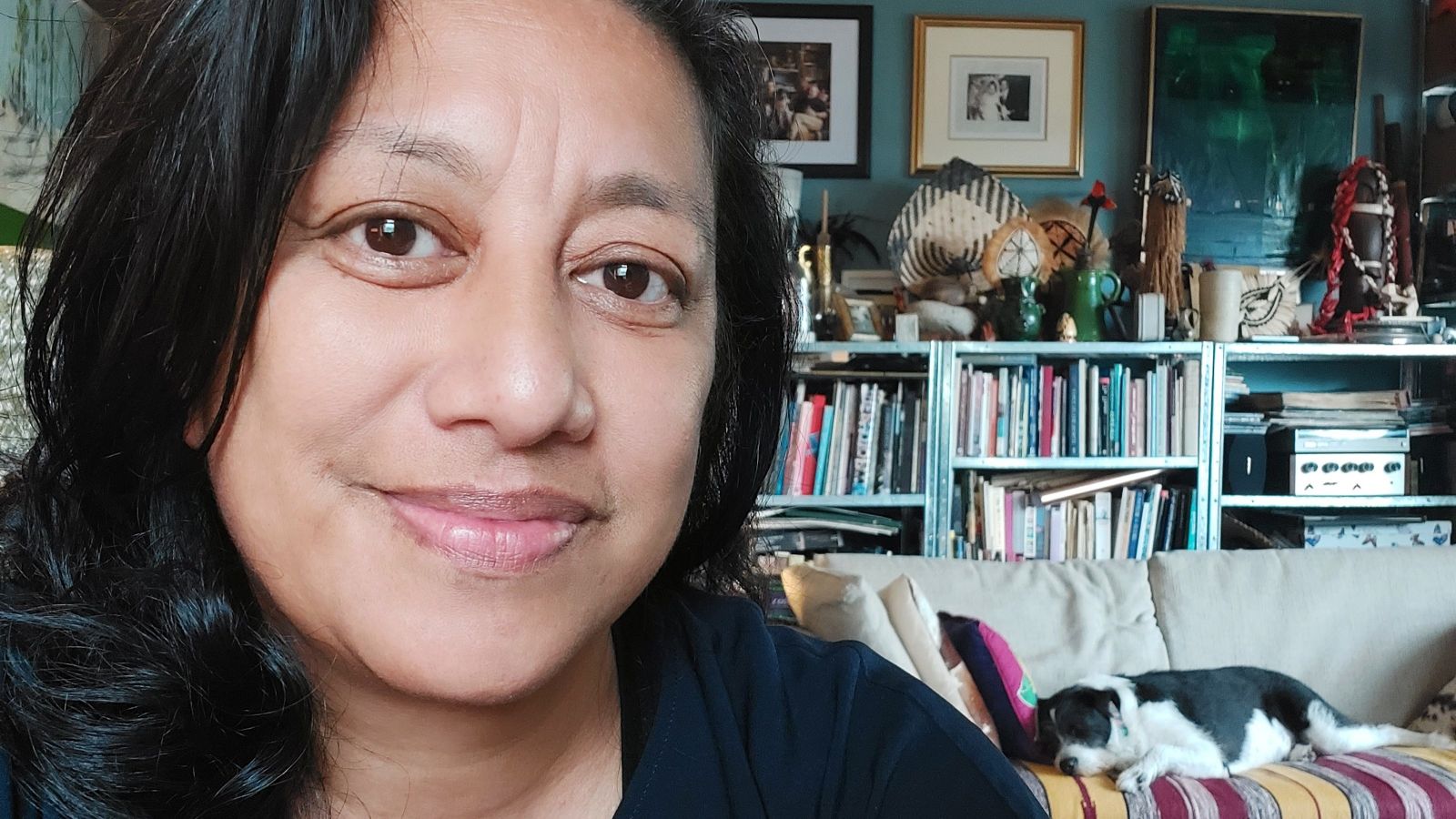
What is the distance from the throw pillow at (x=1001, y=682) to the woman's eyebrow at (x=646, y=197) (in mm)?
1722

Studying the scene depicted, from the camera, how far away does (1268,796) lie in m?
2.16

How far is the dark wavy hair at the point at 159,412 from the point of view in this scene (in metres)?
0.58

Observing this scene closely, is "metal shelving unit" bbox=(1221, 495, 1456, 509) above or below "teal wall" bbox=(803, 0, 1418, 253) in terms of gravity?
below

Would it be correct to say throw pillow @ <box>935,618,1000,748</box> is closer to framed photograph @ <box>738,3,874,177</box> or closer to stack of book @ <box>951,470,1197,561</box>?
stack of book @ <box>951,470,1197,561</box>

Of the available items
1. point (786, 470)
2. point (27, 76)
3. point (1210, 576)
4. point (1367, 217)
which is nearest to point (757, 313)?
point (27, 76)

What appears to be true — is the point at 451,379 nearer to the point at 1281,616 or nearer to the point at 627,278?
the point at 627,278

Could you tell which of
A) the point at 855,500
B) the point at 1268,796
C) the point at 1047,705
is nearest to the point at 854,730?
the point at 1047,705

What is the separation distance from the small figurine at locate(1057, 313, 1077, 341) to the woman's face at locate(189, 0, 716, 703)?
3021mm

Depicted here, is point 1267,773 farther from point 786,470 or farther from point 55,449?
point 55,449

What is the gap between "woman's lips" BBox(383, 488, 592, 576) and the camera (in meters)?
0.57

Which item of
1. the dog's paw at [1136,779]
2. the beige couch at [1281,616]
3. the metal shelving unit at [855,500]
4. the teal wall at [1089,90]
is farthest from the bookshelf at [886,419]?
the dog's paw at [1136,779]

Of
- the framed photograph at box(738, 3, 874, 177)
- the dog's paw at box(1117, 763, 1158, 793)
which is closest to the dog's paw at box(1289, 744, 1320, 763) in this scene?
the dog's paw at box(1117, 763, 1158, 793)

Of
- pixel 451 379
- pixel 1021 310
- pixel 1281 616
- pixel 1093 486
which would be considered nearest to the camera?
pixel 451 379

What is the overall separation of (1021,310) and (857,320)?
52 cm
